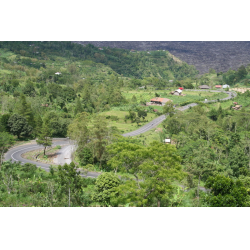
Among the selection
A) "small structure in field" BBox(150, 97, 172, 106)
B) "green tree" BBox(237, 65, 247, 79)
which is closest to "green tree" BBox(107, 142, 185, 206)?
"small structure in field" BBox(150, 97, 172, 106)

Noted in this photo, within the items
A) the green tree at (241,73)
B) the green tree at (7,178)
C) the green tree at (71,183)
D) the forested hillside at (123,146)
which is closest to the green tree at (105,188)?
the forested hillside at (123,146)

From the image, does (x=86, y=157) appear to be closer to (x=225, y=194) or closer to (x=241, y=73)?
(x=225, y=194)

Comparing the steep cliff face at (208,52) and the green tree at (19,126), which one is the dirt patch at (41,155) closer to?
the green tree at (19,126)

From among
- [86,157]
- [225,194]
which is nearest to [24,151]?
[86,157]

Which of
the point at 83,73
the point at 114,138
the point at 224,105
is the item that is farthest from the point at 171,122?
the point at 83,73

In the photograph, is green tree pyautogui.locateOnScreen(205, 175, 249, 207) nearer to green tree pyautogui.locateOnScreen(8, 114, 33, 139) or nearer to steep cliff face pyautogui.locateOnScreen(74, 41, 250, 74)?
green tree pyautogui.locateOnScreen(8, 114, 33, 139)

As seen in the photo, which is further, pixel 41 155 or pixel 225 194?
pixel 41 155
